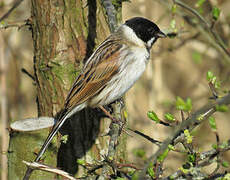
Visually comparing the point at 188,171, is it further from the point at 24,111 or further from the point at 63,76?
the point at 24,111

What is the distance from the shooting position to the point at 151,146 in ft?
20.6

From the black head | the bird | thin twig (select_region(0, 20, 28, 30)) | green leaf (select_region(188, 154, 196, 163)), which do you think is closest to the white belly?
the bird

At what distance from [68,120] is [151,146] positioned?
2.82 metres

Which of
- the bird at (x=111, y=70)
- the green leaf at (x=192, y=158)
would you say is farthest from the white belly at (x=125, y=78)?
the green leaf at (x=192, y=158)

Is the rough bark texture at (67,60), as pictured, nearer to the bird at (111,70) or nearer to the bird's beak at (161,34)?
the bird at (111,70)

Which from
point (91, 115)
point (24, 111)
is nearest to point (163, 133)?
point (24, 111)

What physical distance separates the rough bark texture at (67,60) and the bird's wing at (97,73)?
0.35 ft

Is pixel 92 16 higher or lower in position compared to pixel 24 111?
higher

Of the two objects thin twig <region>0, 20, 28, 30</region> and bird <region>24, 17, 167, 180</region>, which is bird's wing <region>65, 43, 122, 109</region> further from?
thin twig <region>0, 20, 28, 30</region>

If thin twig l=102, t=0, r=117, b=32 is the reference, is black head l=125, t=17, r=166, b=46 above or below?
below

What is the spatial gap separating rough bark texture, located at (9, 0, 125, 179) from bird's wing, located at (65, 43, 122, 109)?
0.35 ft

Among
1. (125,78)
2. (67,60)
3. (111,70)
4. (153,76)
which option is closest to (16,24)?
(67,60)

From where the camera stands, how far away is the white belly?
148 inches

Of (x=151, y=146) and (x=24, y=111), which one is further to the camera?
(x=24, y=111)
